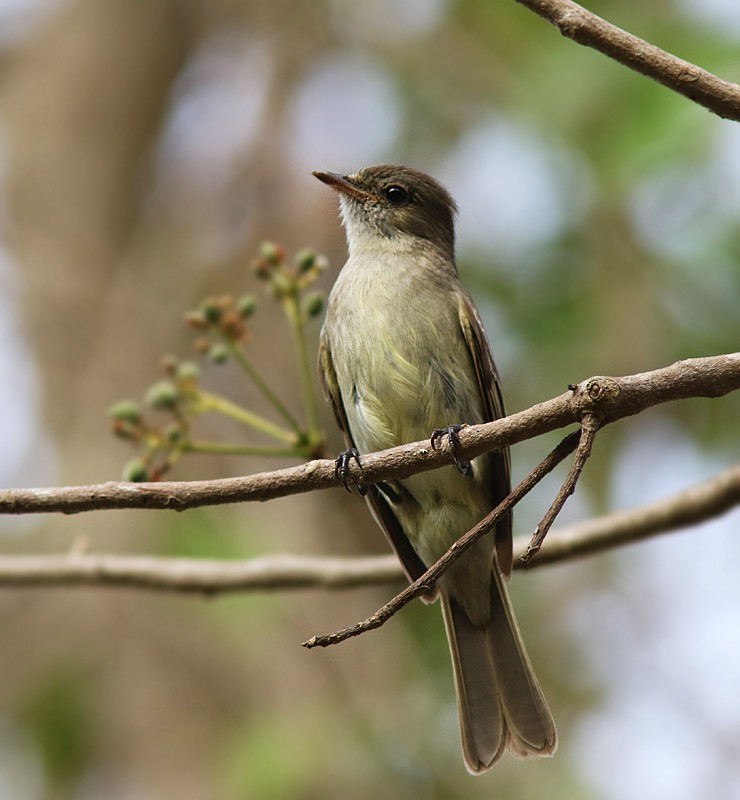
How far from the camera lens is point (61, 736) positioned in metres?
5.73

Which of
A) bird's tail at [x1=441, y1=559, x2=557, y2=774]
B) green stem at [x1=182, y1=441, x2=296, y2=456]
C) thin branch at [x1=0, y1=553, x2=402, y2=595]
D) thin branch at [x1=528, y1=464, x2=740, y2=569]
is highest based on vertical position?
green stem at [x1=182, y1=441, x2=296, y2=456]

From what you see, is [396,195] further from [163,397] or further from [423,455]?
[423,455]

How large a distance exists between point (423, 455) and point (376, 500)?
1605 mm

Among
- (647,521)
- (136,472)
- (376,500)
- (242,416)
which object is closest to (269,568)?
(376,500)

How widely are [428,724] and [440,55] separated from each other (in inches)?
146

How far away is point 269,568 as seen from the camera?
165 inches

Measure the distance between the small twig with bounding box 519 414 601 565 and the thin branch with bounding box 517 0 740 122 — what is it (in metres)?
0.87

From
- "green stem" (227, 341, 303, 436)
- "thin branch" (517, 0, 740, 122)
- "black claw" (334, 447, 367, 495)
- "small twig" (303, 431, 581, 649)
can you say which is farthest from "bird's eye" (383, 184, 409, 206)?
"small twig" (303, 431, 581, 649)

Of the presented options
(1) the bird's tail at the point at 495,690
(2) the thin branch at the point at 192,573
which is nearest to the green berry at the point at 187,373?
(2) the thin branch at the point at 192,573

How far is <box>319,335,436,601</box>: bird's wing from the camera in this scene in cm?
447

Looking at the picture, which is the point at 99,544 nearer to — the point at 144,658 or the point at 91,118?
the point at 144,658

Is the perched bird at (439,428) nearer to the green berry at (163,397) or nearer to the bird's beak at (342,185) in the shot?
the bird's beak at (342,185)

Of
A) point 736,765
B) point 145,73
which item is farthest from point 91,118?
point 736,765

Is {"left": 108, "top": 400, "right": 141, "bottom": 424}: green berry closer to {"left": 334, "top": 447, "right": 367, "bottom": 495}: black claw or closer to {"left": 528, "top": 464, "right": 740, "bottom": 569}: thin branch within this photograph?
{"left": 334, "top": 447, "right": 367, "bottom": 495}: black claw
